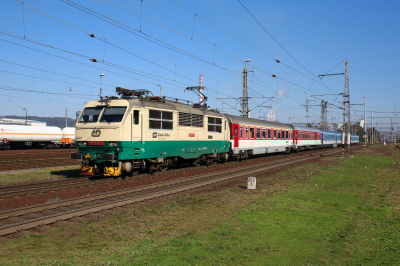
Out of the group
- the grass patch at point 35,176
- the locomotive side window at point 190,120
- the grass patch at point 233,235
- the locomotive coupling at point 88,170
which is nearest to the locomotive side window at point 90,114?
the locomotive coupling at point 88,170

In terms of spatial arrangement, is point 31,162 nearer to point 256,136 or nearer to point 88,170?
point 88,170

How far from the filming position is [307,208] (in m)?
10.3

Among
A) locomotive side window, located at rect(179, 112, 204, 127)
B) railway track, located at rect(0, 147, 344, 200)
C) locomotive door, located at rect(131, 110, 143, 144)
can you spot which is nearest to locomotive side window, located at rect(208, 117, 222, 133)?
locomotive side window, located at rect(179, 112, 204, 127)

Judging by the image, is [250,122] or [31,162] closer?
[31,162]

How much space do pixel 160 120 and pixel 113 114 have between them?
110 inches

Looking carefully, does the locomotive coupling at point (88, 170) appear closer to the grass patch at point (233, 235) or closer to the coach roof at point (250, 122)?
the grass patch at point (233, 235)

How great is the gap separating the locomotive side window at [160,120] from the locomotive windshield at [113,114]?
1.78 metres

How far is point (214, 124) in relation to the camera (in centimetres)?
2295

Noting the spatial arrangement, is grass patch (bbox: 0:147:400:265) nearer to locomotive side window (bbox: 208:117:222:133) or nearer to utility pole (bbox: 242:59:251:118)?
locomotive side window (bbox: 208:117:222:133)

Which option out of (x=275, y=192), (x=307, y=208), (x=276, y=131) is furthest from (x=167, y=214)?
(x=276, y=131)

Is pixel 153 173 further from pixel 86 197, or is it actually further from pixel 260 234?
pixel 260 234

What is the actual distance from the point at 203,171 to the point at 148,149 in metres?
5.27

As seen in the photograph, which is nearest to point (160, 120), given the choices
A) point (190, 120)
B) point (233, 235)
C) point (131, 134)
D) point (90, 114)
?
point (131, 134)

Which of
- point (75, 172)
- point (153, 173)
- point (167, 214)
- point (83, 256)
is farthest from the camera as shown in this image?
point (75, 172)
